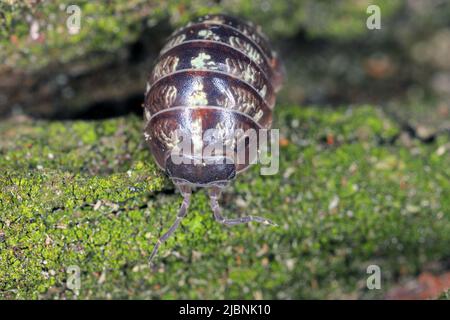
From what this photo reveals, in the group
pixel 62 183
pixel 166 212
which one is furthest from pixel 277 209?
pixel 62 183

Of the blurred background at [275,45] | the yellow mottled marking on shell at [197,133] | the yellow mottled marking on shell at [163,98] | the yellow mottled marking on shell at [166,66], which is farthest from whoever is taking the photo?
the blurred background at [275,45]

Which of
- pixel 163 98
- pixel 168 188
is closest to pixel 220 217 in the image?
pixel 168 188

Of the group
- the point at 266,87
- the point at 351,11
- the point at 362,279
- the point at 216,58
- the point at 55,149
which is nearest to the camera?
the point at 216,58

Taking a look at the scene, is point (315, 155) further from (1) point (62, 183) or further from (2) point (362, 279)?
(1) point (62, 183)

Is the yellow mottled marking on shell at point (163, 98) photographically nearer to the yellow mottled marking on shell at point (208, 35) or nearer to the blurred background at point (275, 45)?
the yellow mottled marking on shell at point (208, 35)

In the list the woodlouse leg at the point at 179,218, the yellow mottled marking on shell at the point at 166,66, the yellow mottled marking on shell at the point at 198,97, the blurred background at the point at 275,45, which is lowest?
the woodlouse leg at the point at 179,218

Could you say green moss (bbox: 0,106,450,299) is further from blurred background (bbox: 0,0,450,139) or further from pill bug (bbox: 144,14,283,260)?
blurred background (bbox: 0,0,450,139)

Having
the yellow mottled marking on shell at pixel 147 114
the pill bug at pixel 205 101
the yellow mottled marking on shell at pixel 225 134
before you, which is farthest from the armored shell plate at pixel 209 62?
the yellow mottled marking on shell at pixel 225 134
